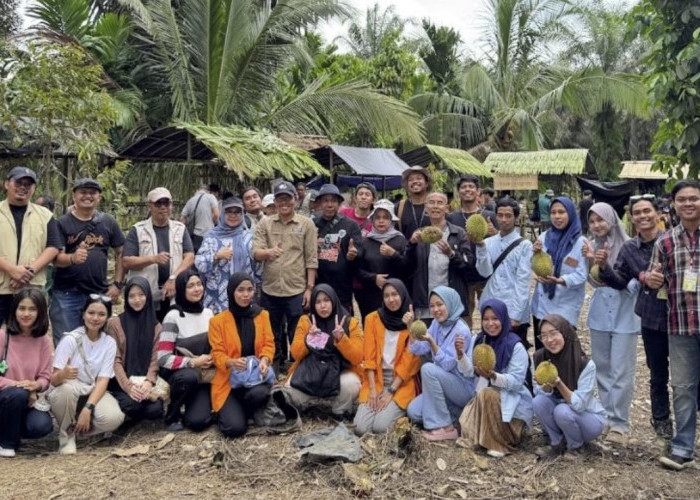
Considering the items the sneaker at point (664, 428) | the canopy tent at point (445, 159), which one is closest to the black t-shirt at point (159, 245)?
the sneaker at point (664, 428)

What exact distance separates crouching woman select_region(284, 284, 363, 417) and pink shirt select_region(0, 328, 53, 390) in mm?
1797

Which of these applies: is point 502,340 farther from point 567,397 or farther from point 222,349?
point 222,349

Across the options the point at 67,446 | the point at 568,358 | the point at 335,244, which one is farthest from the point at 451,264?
the point at 67,446

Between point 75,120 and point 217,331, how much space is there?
13.2 feet

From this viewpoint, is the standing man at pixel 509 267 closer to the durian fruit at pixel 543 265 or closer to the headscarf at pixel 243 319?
the durian fruit at pixel 543 265

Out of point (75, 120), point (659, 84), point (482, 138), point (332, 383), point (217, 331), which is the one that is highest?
point (482, 138)

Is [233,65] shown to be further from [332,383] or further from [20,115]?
[332,383]

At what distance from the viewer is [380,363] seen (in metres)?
5.11

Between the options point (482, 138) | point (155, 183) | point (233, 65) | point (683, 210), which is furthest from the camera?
point (482, 138)

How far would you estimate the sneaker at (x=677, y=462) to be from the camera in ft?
13.7

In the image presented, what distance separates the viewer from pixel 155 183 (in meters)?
11.6

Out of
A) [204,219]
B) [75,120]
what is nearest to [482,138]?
[204,219]

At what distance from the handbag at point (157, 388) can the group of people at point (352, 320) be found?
0.01m

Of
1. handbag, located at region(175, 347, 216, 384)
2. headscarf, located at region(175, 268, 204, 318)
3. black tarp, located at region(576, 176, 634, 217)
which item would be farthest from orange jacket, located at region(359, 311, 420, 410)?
black tarp, located at region(576, 176, 634, 217)
